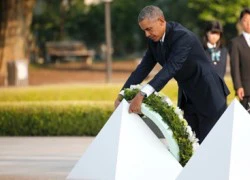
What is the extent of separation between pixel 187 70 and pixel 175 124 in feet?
1.63

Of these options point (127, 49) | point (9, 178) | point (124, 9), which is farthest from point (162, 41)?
point (127, 49)

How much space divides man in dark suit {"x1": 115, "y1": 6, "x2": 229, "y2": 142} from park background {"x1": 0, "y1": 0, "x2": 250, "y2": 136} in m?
6.16

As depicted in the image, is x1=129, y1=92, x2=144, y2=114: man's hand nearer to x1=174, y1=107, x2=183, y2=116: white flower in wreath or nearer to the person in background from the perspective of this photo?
x1=174, y1=107, x2=183, y2=116: white flower in wreath

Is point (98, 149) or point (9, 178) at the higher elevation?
point (98, 149)

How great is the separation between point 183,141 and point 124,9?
191 ft

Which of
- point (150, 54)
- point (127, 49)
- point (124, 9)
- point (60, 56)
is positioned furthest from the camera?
point (127, 49)

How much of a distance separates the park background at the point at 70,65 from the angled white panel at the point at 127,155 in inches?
259

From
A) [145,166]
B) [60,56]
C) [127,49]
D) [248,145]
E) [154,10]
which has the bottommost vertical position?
[127,49]

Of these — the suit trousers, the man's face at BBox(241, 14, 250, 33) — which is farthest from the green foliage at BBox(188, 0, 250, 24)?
the suit trousers

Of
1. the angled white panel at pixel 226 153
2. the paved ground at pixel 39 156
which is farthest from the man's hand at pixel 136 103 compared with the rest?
the paved ground at pixel 39 156

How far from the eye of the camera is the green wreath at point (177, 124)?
8.12 m

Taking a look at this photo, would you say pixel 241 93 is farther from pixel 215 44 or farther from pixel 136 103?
pixel 136 103

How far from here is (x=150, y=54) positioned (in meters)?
8.46

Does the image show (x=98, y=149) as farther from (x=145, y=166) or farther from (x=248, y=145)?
(x=248, y=145)
